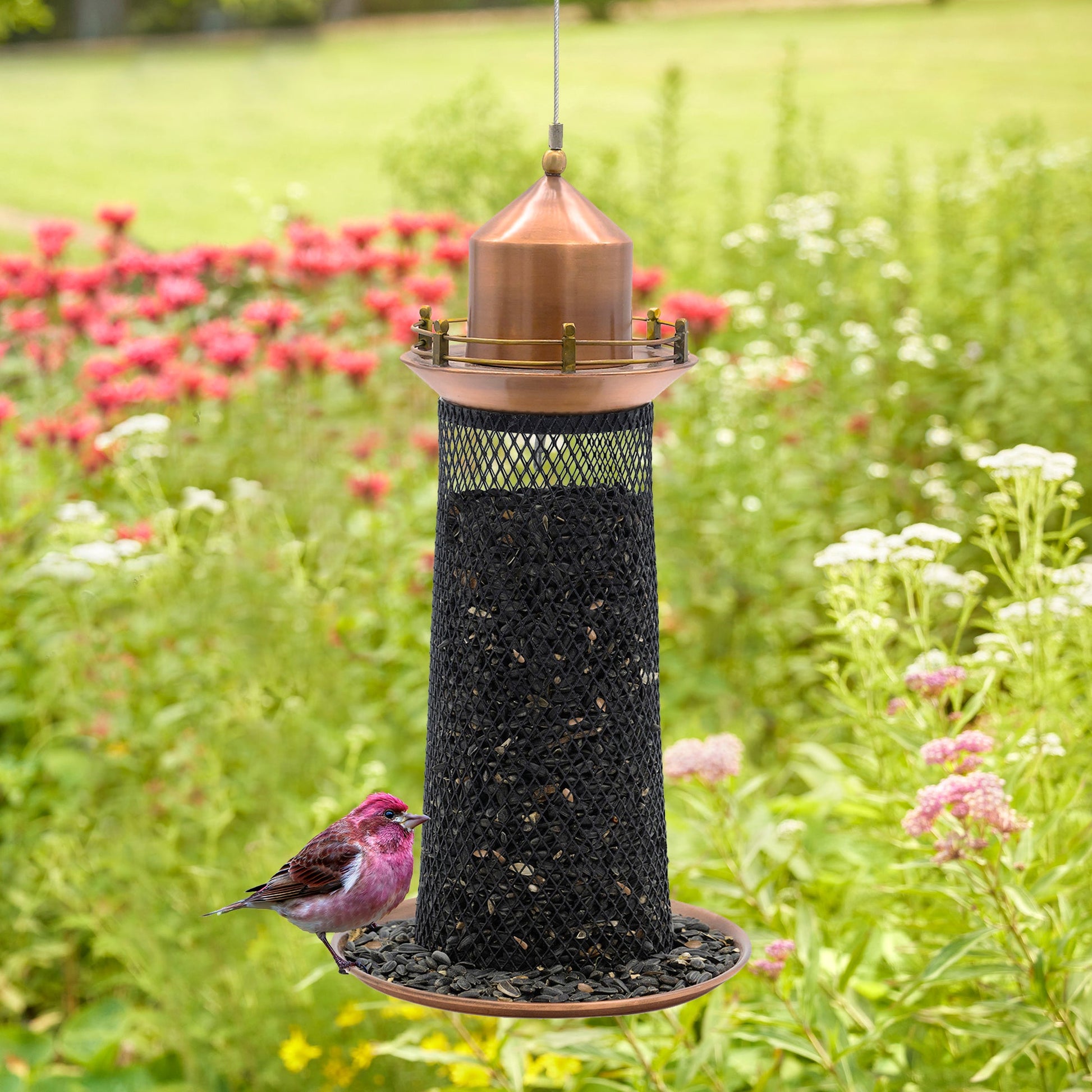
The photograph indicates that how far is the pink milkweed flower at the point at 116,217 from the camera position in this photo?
19.5 feet

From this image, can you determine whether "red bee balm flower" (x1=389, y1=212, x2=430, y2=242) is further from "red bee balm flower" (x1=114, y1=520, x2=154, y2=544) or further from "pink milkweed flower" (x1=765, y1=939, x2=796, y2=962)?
"pink milkweed flower" (x1=765, y1=939, x2=796, y2=962)

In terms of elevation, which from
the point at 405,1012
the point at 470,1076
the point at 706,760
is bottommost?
the point at 470,1076

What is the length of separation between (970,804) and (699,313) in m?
2.81

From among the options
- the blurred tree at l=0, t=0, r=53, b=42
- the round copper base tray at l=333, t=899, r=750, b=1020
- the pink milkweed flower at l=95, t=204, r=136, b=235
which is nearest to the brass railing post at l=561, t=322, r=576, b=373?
the round copper base tray at l=333, t=899, r=750, b=1020

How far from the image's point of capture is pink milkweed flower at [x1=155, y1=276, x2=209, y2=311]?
5387mm

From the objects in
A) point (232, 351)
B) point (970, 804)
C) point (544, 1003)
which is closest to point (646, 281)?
point (232, 351)

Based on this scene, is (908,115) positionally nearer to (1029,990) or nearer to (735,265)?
(735,265)

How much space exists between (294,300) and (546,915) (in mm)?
5184

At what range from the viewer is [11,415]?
5512 millimetres

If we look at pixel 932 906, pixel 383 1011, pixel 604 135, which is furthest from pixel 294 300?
pixel 604 135

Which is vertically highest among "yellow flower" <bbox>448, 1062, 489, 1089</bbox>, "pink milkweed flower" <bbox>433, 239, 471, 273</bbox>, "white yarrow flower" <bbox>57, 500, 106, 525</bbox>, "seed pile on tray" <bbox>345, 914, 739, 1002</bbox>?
"pink milkweed flower" <bbox>433, 239, 471, 273</bbox>

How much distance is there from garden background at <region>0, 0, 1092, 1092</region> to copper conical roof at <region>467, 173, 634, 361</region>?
3.49 ft

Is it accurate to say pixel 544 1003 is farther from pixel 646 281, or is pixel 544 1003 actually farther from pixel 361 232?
pixel 361 232

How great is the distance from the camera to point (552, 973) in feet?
6.97
